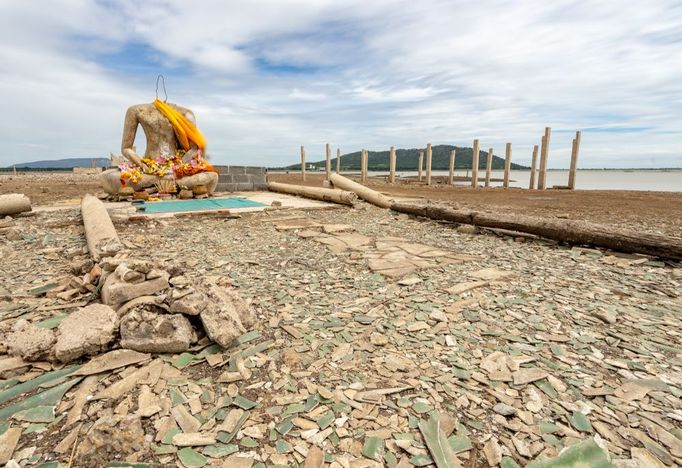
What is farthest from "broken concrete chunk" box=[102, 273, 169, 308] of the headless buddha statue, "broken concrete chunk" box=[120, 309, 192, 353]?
the headless buddha statue

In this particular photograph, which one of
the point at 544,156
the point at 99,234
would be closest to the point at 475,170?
the point at 544,156

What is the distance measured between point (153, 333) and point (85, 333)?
413 mm

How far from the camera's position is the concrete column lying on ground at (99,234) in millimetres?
3880

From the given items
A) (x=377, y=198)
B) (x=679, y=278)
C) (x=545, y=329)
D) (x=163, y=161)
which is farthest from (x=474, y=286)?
(x=163, y=161)

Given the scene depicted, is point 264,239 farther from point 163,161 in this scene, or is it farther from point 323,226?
point 163,161

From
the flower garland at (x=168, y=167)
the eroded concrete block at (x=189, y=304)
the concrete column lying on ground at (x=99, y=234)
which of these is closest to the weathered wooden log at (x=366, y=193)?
the flower garland at (x=168, y=167)

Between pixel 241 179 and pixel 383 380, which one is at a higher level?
pixel 241 179

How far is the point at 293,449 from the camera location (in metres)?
1.57

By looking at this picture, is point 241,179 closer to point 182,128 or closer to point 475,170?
point 182,128

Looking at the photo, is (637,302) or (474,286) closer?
(637,302)

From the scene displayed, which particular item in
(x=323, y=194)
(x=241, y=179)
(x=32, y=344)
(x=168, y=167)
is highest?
(x=168, y=167)

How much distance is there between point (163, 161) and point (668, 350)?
35.5 feet

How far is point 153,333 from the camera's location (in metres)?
2.29

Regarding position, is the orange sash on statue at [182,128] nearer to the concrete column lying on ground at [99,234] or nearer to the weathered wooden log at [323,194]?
the weathered wooden log at [323,194]
